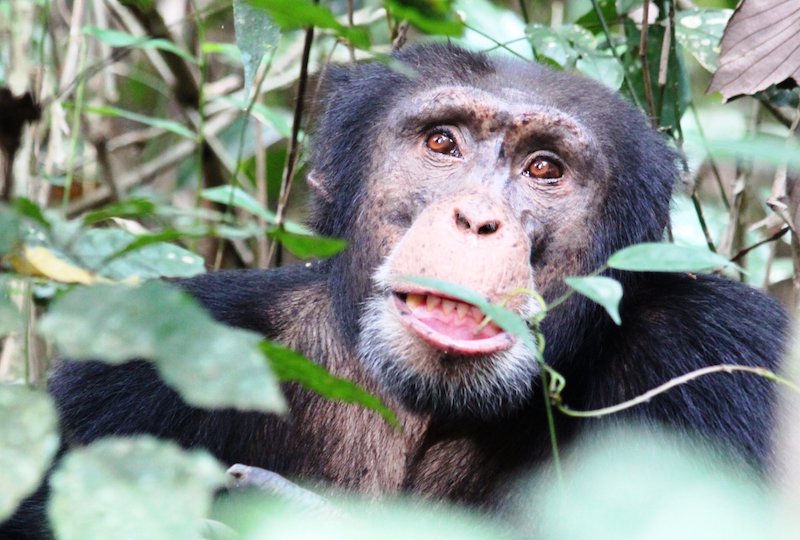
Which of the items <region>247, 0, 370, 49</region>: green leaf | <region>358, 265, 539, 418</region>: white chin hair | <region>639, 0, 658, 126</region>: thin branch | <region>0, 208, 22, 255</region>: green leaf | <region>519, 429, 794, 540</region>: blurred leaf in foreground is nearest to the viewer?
<region>519, 429, 794, 540</region>: blurred leaf in foreground

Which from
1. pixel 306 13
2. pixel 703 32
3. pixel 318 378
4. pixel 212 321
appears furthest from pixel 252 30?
pixel 703 32

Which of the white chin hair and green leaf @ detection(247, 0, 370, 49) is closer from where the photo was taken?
green leaf @ detection(247, 0, 370, 49)

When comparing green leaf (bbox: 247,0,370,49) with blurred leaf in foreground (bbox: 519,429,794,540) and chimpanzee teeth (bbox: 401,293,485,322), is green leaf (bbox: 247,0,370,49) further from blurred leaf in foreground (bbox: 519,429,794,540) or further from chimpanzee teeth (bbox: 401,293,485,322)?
chimpanzee teeth (bbox: 401,293,485,322)

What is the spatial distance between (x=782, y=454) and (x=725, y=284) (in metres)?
0.73

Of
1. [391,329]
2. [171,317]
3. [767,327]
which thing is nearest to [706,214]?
[767,327]

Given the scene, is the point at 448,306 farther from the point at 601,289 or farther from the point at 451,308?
the point at 601,289

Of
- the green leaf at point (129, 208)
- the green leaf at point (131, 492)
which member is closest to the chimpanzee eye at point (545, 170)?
the green leaf at point (129, 208)

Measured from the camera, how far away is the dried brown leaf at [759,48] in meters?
4.11

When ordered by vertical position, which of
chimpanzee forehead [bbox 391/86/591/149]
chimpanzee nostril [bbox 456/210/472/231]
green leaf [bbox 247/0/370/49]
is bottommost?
chimpanzee nostril [bbox 456/210/472/231]

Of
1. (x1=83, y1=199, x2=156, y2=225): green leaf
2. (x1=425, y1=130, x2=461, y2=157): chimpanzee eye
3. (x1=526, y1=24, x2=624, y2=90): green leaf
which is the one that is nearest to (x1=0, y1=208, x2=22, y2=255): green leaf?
(x1=83, y1=199, x2=156, y2=225): green leaf

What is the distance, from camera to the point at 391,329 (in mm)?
3418

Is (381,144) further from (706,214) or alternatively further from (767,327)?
(706,214)

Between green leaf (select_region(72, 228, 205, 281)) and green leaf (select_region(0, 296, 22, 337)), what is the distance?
0.88ft

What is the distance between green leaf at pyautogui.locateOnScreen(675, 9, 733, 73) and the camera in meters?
4.93
